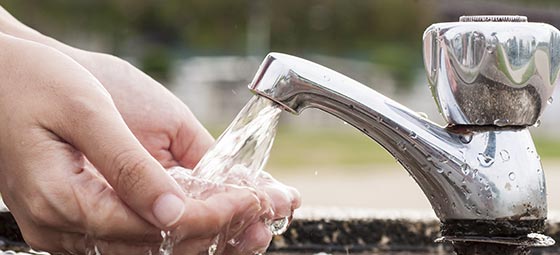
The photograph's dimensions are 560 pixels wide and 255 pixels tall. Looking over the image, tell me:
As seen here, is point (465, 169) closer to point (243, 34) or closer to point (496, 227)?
point (496, 227)

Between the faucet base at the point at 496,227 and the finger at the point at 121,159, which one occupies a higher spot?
the faucet base at the point at 496,227

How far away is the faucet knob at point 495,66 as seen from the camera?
2.80ft

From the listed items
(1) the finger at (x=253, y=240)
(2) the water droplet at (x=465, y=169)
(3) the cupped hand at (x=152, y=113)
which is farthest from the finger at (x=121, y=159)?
(3) the cupped hand at (x=152, y=113)

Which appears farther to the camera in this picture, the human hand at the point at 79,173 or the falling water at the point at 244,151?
the falling water at the point at 244,151

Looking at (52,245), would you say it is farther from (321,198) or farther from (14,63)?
(321,198)

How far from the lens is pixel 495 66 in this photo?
2.82ft

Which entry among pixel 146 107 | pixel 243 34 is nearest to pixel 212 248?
pixel 146 107

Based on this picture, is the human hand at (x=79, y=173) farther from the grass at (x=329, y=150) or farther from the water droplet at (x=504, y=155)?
the grass at (x=329, y=150)

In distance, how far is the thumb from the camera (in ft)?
2.54

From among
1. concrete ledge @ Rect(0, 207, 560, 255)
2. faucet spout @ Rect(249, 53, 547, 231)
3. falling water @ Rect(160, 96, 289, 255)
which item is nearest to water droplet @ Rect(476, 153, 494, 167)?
faucet spout @ Rect(249, 53, 547, 231)

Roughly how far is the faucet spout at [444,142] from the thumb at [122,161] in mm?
130

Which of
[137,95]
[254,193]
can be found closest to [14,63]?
[254,193]

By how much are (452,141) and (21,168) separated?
0.34 metres

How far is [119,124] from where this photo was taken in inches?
31.4
